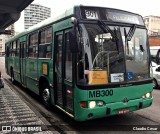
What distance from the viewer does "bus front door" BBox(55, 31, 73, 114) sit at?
19.1ft

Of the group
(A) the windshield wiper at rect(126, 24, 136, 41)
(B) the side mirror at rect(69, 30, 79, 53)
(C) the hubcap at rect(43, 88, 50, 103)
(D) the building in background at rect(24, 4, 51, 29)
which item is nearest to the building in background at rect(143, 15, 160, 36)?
(D) the building in background at rect(24, 4, 51, 29)

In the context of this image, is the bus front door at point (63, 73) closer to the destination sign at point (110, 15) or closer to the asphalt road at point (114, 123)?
the asphalt road at point (114, 123)

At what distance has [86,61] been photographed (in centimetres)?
530

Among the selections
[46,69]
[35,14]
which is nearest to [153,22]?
[35,14]

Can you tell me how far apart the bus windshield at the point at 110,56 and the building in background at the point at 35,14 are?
82.9 m

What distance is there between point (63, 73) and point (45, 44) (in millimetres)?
1878

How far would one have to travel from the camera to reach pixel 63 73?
6160 mm

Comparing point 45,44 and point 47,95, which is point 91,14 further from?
point 47,95

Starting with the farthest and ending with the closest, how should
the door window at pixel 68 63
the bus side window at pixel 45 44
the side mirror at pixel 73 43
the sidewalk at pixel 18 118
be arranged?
the bus side window at pixel 45 44 → the sidewalk at pixel 18 118 → the door window at pixel 68 63 → the side mirror at pixel 73 43

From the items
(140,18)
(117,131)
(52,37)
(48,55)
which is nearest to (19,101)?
(48,55)

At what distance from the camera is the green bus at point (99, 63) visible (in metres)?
5.31

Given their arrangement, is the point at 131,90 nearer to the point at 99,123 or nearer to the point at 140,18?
the point at 99,123

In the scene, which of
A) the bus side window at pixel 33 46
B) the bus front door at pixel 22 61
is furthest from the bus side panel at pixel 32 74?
the bus front door at pixel 22 61

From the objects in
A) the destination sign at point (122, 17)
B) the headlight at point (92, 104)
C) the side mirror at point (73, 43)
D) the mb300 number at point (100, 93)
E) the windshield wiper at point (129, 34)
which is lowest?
the headlight at point (92, 104)
